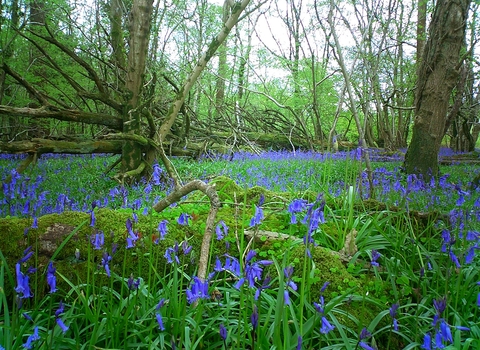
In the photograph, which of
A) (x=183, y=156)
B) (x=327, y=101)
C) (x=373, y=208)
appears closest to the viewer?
(x=373, y=208)

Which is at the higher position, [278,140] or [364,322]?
[278,140]

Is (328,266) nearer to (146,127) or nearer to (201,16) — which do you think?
(146,127)

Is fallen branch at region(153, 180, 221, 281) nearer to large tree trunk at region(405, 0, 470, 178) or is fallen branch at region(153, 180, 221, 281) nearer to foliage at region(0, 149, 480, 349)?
foliage at region(0, 149, 480, 349)

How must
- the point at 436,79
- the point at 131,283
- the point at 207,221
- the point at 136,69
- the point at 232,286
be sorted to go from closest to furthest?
the point at 131,283, the point at 207,221, the point at 232,286, the point at 136,69, the point at 436,79

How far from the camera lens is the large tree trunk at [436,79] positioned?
5.75 m

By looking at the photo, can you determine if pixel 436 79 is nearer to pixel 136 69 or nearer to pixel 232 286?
pixel 136 69

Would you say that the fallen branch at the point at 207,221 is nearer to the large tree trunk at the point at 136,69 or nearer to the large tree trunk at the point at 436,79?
the large tree trunk at the point at 136,69

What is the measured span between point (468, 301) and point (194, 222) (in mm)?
1750

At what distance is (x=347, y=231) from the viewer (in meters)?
2.55

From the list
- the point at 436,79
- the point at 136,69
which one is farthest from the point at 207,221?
the point at 436,79

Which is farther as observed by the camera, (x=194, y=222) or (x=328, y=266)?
(x=194, y=222)

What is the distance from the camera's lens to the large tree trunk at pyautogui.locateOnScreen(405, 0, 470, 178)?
575cm

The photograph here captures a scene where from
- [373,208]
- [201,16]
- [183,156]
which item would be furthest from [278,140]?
[373,208]

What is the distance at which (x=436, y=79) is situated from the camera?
601cm
